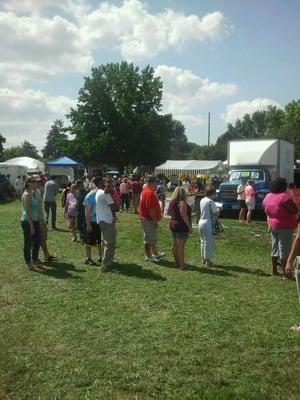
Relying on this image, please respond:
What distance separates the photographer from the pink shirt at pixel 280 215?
9031mm

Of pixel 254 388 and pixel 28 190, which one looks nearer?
pixel 254 388

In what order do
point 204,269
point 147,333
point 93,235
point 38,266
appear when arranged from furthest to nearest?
1. point 93,235
2. point 38,266
3. point 204,269
4. point 147,333

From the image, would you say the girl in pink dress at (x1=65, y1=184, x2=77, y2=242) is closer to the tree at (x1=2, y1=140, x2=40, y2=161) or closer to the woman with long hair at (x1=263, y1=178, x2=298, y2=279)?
the woman with long hair at (x1=263, y1=178, x2=298, y2=279)

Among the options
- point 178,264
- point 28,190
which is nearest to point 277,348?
point 178,264

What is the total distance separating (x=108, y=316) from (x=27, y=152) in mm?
133827

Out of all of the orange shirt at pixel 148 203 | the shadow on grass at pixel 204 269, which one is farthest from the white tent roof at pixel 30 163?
the shadow on grass at pixel 204 269

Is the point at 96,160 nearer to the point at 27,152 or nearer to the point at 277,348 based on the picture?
the point at 277,348

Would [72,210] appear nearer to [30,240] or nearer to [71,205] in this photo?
[71,205]

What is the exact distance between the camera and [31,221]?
9664mm

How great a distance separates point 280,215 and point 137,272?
2806 mm

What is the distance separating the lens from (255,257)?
38.2 feet

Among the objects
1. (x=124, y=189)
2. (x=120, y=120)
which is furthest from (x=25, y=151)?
(x=124, y=189)

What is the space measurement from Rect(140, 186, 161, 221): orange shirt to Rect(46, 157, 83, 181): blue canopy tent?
28.9 metres

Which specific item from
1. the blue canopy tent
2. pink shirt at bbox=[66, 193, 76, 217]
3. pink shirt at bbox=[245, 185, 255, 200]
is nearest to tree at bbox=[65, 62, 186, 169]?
the blue canopy tent
